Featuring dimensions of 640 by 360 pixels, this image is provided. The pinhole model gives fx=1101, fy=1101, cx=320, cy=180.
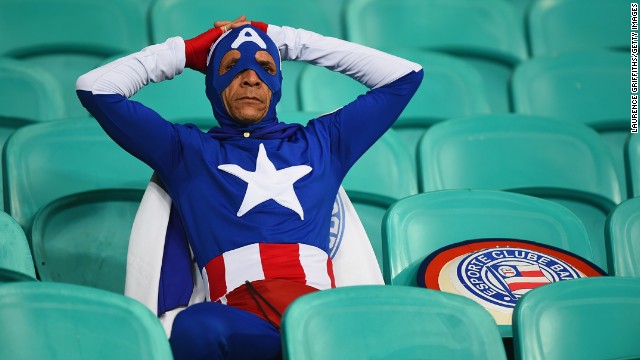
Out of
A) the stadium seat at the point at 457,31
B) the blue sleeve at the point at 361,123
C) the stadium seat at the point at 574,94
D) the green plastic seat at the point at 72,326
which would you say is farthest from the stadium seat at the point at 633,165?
the green plastic seat at the point at 72,326

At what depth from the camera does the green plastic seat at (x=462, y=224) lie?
2150 mm

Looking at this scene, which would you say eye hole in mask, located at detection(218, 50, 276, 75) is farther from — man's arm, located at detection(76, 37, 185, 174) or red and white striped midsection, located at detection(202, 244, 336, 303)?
red and white striped midsection, located at detection(202, 244, 336, 303)

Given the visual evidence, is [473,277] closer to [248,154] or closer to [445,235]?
[445,235]

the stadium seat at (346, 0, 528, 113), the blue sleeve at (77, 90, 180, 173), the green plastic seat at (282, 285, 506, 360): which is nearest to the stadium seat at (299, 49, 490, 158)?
the stadium seat at (346, 0, 528, 113)

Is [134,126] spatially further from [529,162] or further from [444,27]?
[444,27]

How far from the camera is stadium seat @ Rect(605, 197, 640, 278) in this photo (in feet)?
7.31

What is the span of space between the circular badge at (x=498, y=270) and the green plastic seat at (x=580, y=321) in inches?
5.2

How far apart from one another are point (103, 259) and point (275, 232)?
1.64 feet

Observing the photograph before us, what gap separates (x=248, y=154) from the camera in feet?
7.14

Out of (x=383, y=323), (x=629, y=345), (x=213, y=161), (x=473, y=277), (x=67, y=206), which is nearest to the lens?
(x=383, y=323)

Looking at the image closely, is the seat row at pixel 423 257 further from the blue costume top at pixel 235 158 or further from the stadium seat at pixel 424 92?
the stadium seat at pixel 424 92

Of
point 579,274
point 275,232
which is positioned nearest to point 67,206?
point 275,232

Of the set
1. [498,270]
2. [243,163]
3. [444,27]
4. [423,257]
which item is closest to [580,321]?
[498,270]

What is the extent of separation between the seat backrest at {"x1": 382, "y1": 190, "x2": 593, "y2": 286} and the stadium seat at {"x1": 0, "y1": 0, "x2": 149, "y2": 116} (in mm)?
1230
